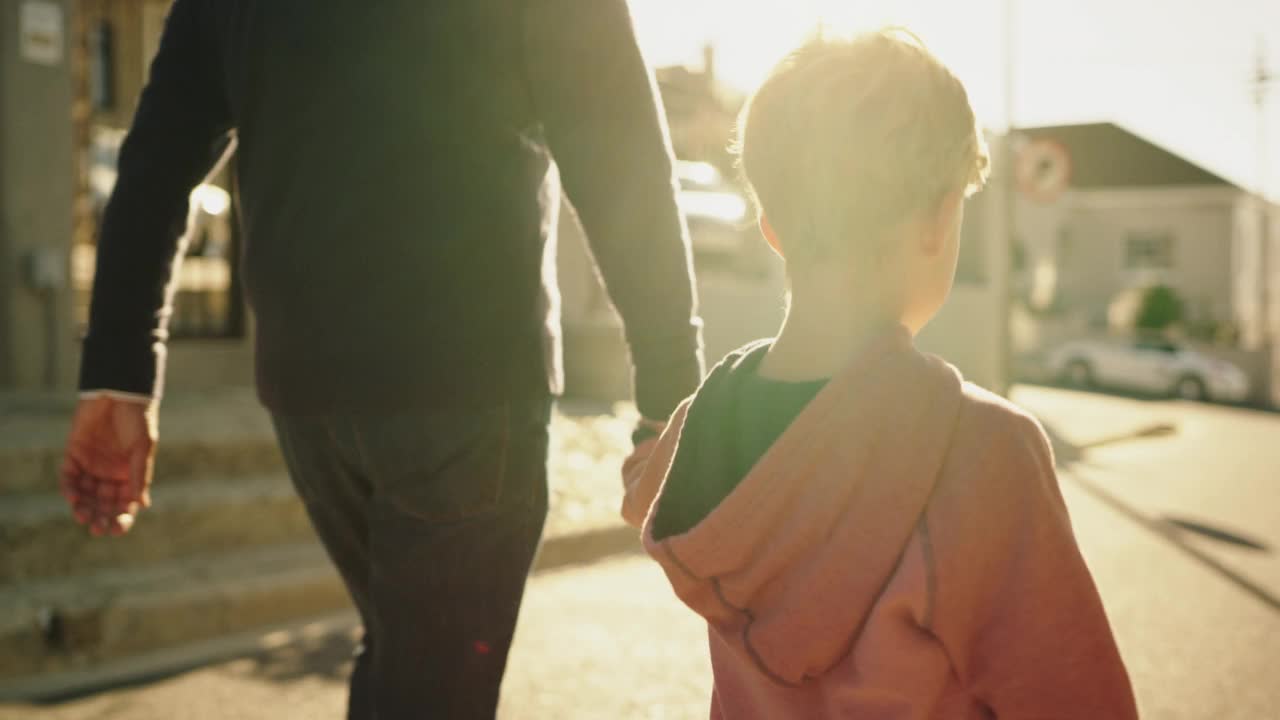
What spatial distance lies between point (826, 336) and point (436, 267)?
535 mm

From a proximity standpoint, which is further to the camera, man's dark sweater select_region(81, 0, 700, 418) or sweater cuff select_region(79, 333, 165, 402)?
sweater cuff select_region(79, 333, 165, 402)

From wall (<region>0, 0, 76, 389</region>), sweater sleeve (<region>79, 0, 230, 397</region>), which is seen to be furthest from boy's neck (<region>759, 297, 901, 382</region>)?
wall (<region>0, 0, 76, 389</region>)

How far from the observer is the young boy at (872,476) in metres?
1.22

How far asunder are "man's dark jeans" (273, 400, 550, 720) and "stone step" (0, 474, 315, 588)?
400cm

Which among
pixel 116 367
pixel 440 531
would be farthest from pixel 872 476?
pixel 116 367

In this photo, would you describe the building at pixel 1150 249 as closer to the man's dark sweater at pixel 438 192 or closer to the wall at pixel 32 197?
the wall at pixel 32 197

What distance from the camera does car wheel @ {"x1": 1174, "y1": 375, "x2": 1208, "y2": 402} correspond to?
29.3 m

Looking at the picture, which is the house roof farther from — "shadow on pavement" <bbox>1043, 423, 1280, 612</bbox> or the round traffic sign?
"shadow on pavement" <bbox>1043, 423, 1280, 612</bbox>

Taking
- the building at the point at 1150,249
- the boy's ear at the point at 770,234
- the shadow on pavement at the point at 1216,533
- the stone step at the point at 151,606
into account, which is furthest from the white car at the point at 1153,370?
the boy's ear at the point at 770,234

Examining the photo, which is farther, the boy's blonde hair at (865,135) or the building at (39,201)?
the building at (39,201)

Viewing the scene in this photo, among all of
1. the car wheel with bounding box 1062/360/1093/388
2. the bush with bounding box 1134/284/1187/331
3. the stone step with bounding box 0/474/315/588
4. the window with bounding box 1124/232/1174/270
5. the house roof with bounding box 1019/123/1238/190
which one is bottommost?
the car wheel with bounding box 1062/360/1093/388

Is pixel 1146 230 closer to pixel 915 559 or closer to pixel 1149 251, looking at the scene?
pixel 1149 251

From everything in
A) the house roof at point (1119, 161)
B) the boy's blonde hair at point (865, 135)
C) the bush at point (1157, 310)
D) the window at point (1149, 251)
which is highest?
the boy's blonde hair at point (865, 135)

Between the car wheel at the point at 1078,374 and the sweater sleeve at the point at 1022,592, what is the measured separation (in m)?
32.2
